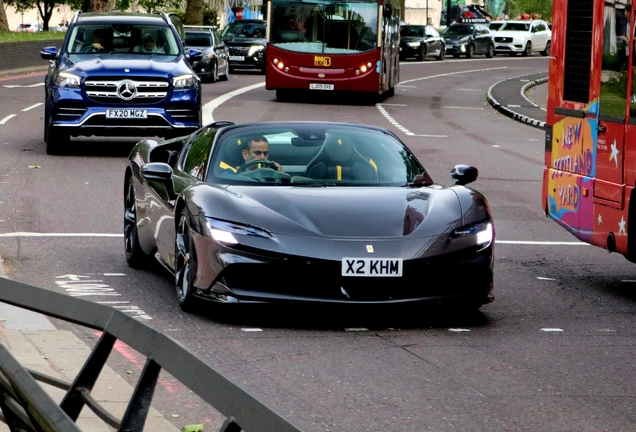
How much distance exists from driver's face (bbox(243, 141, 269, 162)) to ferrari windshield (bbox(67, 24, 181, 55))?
428 inches

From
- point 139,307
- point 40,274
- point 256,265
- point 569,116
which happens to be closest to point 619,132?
point 569,116

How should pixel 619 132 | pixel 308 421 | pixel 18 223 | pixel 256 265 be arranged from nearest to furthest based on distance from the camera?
pixel 308 421 < pixel 256 265 < pixel 619 132 < pixel 18 223

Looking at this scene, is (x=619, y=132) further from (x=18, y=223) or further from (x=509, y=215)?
(x=18, y=223)

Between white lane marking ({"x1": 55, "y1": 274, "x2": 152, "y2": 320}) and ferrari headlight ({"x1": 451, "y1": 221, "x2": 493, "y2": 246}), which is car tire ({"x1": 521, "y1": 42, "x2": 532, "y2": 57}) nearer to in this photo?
white lane marking ({"x1": 55, "y1": 274, "x2": 152, "y2": 320})

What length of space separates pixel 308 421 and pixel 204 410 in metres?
0.48

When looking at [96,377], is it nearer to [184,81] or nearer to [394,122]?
[184,81]

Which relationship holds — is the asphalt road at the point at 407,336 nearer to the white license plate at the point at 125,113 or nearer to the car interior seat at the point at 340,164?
the car interior seat at the point at 340,164

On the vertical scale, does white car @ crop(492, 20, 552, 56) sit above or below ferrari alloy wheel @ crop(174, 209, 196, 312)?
below

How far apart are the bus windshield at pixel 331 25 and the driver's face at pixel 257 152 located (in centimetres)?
2310

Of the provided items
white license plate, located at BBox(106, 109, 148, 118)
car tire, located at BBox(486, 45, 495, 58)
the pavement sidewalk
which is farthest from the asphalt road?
car tire, located at BBox(486, 45, 495, 58)

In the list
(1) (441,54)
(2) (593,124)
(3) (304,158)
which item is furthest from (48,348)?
(1) (441,54)

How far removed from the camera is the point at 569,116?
1039 cm

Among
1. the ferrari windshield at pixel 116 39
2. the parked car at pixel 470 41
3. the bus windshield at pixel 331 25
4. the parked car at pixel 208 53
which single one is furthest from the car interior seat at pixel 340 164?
the parked car at pixel 470 41

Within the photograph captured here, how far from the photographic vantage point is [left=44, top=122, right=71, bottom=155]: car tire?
19438 mm
